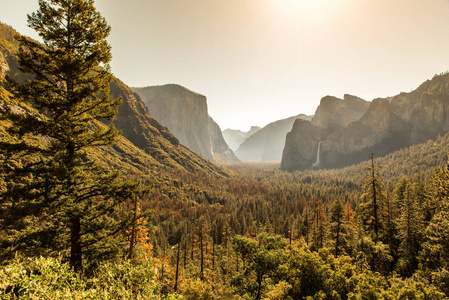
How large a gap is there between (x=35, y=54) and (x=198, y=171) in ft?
612

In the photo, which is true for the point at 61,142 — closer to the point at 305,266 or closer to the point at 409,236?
the point at 305,266

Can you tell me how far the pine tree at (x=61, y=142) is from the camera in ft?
26.8

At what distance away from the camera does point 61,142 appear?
9188mm

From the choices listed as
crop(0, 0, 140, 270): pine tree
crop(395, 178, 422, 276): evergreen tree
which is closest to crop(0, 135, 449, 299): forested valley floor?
crop(395, 178, 422, 276): evergreen tree

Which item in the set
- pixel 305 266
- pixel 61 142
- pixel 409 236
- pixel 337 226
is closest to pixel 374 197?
pixel 337 226

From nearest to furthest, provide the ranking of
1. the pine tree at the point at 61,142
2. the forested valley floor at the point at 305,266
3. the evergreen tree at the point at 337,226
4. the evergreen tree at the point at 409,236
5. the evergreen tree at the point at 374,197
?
the forested valley floor at the point at 305,266 < the pine tree at the point at 61,142 < the evergreen tree at the point at 409,236 < the evergreen tree at the point at 374,197 < the evergreen tree at the point at 337,226

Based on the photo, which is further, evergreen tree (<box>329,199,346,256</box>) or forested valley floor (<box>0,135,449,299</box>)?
evergreen tree (<box>329,199,346,256</box>)

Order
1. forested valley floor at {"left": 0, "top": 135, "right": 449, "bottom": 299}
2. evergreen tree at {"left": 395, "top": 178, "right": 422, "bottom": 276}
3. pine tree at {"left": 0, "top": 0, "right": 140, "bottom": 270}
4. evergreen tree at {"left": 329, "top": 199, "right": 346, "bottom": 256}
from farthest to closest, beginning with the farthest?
1. evergreen tree at {"left": 329, "top": 199, "right": 346, "bottom": 256}
2. evergreen tree at {"left": 395, "top": 178, "right": 422, "bottom": 276}
3. pine tree at {"left": 0, "top": 0, "right": 140, "bottom": 270}
4. forested valley floor at {"left": 0, "top": 135, "right": 449, "bottom": 299}

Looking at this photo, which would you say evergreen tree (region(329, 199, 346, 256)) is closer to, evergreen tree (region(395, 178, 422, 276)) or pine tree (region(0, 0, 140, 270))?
evergreen tree (region(395, 178, 422, 276))

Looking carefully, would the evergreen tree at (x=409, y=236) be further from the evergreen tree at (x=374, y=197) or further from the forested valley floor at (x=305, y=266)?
the evergreen tree at (x=374, y=197)

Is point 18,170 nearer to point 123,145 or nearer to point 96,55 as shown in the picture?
point 96,55

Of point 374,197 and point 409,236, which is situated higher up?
point 374,197

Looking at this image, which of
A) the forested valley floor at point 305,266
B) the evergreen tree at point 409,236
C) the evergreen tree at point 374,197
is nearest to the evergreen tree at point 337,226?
the forested valley floor at point 305,266

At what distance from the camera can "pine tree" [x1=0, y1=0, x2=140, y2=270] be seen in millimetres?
8164
